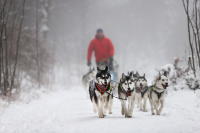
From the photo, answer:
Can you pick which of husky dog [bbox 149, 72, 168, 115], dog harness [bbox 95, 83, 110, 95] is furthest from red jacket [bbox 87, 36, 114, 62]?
dog harness [bbox 95, 83, 110, 95]

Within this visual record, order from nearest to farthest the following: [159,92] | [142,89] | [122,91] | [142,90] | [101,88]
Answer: [101,88] → [122,91] → [159,92] → [142,89] → [142,90]

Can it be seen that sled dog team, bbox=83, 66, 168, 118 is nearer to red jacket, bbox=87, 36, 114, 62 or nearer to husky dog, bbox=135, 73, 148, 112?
husky dog, bbox=135, 73, 148, 112

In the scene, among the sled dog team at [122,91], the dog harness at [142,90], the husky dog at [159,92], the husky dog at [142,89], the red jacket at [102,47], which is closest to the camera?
the sled dog team at [122,91]

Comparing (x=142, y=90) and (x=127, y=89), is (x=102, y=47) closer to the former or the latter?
(x=142, y=90)

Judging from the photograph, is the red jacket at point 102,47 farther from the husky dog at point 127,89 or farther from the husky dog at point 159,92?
the husky dog at point 127,89

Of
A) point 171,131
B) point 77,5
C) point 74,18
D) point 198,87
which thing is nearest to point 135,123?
point 171,131

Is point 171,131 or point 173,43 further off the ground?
point 173,43

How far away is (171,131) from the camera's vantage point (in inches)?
115

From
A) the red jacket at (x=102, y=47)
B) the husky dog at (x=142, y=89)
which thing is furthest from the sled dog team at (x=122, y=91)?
the red jacket at (x=102, y=47)

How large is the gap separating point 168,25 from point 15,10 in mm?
33690

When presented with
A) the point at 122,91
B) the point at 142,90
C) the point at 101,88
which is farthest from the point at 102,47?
the point at 101,88

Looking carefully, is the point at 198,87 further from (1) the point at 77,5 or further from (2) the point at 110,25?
(2) the point at 110,25

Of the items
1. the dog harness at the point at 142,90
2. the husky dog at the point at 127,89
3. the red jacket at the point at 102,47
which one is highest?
the red jacket at the point at 102,47

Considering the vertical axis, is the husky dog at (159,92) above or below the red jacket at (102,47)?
below
